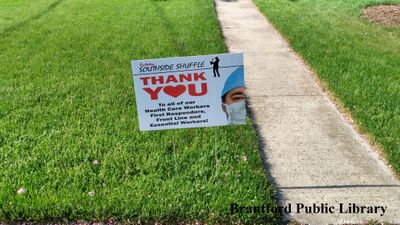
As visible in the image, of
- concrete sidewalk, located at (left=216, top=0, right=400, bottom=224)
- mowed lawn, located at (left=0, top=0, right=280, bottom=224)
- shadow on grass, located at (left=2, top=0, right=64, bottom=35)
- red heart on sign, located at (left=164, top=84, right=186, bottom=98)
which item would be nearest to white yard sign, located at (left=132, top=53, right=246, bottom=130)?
red heart on sign, located at (left=164, top=84, right=186, bottom=98)

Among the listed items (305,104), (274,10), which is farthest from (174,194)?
(274,10)

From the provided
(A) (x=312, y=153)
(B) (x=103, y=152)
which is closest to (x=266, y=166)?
(A) (x=312, y=153)

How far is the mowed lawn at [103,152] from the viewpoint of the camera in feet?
10.8

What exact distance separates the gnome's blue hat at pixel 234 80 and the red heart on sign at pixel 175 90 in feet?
0.99

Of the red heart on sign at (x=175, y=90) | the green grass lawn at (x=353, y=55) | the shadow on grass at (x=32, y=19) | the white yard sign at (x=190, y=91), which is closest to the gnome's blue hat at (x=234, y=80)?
the white yard sign at (x=190, y=91)

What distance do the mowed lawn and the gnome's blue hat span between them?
2.21ft

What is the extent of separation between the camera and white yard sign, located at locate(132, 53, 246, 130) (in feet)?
10.4

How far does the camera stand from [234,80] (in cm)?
325

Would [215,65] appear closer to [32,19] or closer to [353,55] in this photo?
[353,55]

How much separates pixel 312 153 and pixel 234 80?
1346 mm

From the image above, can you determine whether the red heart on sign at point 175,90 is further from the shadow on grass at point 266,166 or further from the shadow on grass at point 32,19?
the shadow on grass at point 32,19

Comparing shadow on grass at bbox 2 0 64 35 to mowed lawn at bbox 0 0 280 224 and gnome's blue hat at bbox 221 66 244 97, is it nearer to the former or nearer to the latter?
mowed lawn at bbox 0 0 280 224

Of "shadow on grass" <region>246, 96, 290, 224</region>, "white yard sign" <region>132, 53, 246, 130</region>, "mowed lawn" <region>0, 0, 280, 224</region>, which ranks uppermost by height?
"white yard sign" <region>132, 53, 246, 130</region>

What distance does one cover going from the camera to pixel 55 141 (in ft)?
14.0
